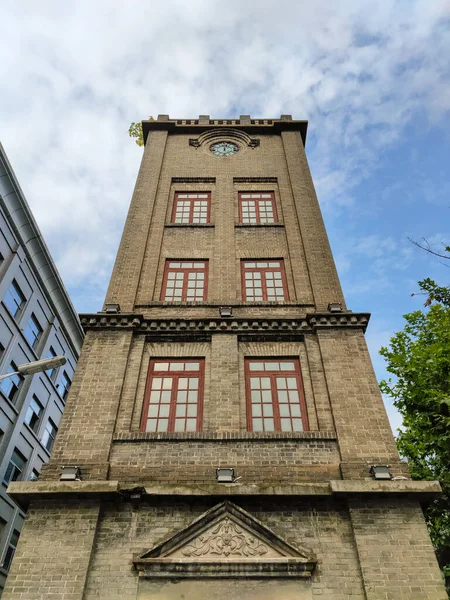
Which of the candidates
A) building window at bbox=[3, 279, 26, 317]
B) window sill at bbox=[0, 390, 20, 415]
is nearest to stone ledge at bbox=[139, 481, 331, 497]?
window sill at bbox=[0, 390, 20, 415]

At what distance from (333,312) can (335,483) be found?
5.26m

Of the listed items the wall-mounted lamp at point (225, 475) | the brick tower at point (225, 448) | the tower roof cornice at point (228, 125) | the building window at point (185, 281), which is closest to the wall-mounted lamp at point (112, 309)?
the brick tower at point (225, 448)

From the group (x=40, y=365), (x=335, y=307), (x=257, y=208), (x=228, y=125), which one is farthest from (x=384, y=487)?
(x=228, y=125)

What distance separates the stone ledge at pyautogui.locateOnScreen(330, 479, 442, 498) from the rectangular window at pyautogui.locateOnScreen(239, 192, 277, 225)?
409 inches

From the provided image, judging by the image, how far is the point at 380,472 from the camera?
10.3 metres

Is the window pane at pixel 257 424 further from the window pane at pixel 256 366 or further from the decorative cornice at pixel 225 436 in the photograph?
the window pane at pixel 256 366

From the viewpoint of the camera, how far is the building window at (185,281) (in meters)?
15.4

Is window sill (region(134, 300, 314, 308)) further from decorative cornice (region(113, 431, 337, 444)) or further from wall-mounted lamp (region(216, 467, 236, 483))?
wall-mounted lamp (region(216, 467, 236, 483))

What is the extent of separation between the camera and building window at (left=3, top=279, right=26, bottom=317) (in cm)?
2520

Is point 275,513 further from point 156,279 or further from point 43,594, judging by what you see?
point 156,279

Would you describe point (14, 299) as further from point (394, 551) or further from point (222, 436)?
point (394, 551)

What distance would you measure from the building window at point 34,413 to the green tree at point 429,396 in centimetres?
1950

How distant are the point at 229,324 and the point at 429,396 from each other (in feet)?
20.0

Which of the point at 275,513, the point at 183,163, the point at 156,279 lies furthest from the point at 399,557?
the point at 183,163
